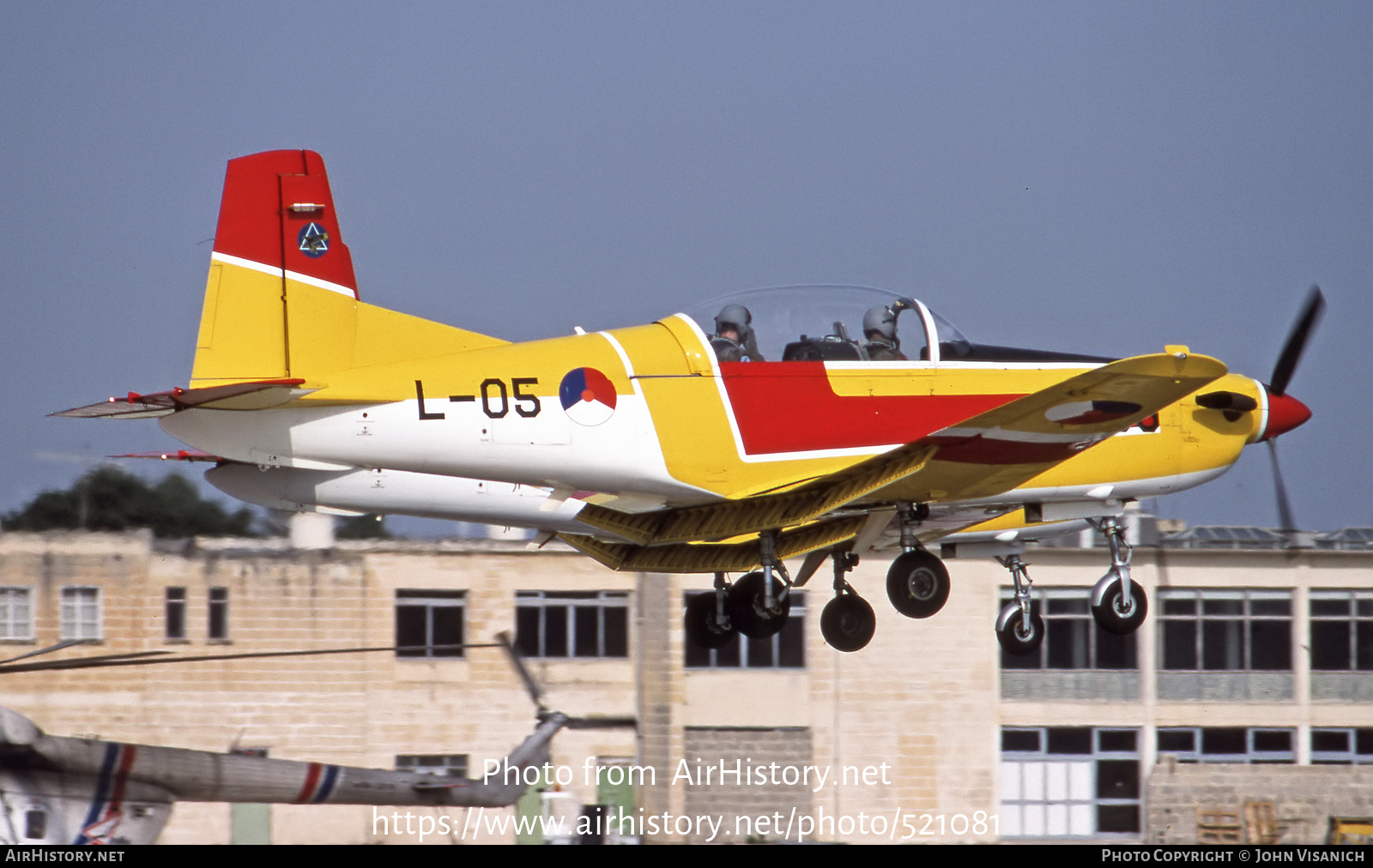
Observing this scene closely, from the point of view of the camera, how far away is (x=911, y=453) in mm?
13508

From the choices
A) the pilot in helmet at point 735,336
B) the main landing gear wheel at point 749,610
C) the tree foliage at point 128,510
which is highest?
the pilot in helmet at point 735,336

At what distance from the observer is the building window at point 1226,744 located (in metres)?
32.0

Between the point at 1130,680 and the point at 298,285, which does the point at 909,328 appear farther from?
the point at 1130,680

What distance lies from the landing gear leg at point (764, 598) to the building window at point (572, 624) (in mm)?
13803

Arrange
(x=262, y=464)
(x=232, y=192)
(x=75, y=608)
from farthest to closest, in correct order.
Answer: (x=75, y=608), (x=232, y=192), (x=262, y=464)

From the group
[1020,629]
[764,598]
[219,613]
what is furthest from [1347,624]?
[764,598]

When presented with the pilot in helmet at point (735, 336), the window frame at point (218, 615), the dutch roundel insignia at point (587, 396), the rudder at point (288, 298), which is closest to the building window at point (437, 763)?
the window frame at point (218, 615)

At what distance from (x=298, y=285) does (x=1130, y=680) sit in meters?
23.1

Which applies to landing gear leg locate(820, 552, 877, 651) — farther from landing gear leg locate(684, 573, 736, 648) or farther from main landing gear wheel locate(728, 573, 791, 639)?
landing gear leg locate(684, 573, 736, 648)

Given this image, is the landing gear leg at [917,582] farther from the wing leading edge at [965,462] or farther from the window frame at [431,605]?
the window frame at [431,605]

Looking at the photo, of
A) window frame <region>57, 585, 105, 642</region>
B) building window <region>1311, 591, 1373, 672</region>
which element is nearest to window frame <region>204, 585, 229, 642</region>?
window frame <region>57, 585, 105, 642</region>

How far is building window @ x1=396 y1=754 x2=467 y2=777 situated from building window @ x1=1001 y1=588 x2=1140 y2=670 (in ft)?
34.5

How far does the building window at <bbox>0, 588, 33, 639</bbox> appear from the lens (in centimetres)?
2897
